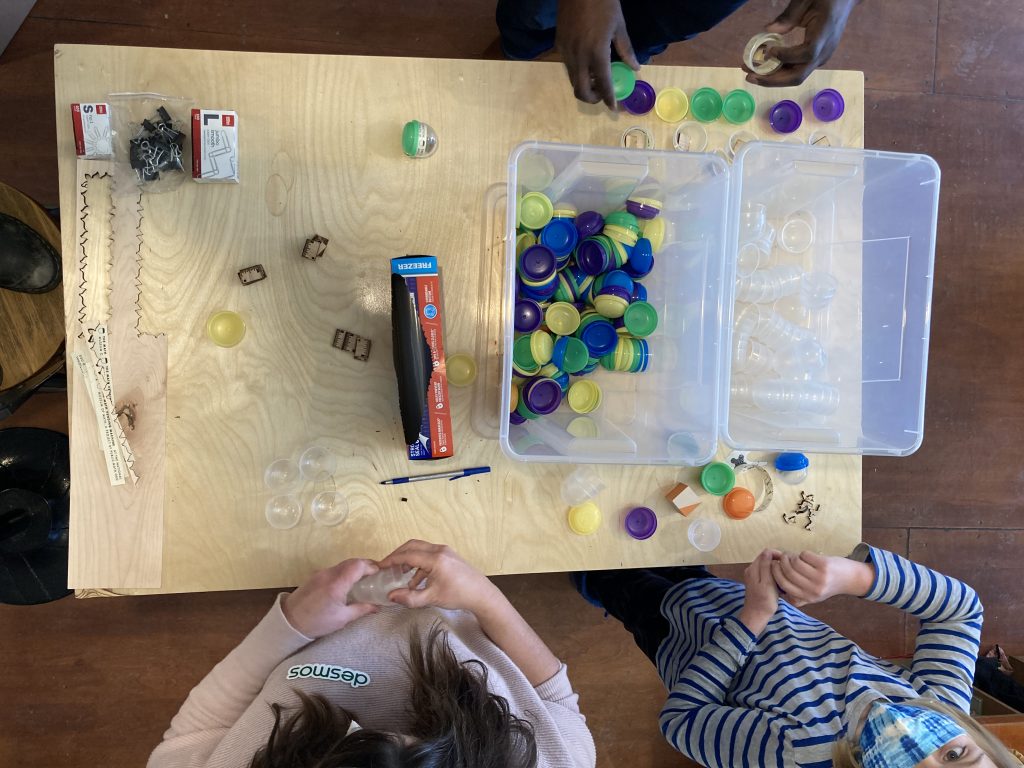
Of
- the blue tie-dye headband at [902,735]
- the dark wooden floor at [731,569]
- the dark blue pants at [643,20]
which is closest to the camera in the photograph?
the blue tie-dye headband at [902,735]

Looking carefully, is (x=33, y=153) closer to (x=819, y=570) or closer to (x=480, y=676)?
(x=480, y=676)

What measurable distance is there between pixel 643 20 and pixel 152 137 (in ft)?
2.98

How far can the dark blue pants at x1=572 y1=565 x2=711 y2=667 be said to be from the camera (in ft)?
4.18

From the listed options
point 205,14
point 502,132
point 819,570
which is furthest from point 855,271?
point 205,14

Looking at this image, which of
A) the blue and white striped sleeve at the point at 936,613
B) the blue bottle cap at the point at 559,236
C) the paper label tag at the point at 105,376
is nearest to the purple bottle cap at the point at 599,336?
the blue bottle cap at the point at 559,236

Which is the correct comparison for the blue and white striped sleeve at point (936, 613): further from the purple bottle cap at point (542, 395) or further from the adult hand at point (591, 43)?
the adult hand at point (591, 43)

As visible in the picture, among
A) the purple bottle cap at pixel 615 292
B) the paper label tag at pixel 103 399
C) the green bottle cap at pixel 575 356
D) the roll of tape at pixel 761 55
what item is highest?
the roll of tape at pixel 761 55

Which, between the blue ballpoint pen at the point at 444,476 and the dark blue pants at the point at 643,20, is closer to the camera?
the blue ballpoint pen at the point at 444,476

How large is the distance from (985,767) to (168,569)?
1142mm

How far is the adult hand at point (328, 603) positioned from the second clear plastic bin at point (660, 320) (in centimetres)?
28

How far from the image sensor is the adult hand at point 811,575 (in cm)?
101

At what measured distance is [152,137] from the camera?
0.94 meters

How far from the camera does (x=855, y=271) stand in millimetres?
1102

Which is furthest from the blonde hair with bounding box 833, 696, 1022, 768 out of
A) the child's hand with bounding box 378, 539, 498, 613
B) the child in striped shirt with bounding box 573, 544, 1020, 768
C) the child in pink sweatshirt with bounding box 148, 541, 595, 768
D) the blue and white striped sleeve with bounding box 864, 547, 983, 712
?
the child's hand with bounding box 378, 539, 498, 613
